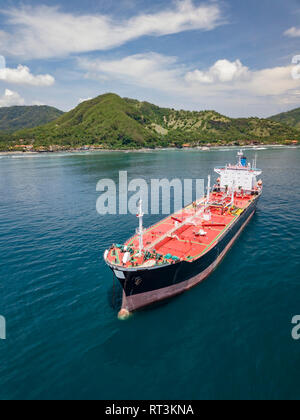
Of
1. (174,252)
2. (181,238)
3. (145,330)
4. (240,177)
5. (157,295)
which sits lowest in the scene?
(145,330)

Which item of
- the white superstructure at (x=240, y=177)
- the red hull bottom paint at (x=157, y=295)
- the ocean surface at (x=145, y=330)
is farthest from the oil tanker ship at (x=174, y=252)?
the white superstructure at (x=240, y=177)

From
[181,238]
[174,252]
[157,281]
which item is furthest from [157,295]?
[181,238]

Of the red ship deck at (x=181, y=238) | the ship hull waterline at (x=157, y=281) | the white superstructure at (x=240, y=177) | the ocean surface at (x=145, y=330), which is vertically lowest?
the ocean surface at (x=145, y=330)

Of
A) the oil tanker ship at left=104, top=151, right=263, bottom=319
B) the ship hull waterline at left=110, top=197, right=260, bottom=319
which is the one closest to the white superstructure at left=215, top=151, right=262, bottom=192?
the oil tanker ship at left=104, top=151, right=263, bottom=319

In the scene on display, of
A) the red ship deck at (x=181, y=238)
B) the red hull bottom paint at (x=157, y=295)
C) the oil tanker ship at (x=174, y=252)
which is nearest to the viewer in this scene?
the oil tanker ship at (x=174, y=252)

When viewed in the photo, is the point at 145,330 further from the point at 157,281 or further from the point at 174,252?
the point at 174,252

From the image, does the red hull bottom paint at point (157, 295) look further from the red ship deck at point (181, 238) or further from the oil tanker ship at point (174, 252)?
the red ship deck at point (181, 238)

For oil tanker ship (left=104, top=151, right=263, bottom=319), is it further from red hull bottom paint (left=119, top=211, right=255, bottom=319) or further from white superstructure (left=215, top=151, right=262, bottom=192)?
white superstructure (left=215, top=151, right=262, bottom=192)

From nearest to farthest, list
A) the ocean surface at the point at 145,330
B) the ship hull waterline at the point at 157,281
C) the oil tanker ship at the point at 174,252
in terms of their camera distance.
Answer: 1. the ocean surface at the point at 145,330
2. the ship hull waterline at the point at 157,281
3. the oil tanker ship at the point at 174,252
